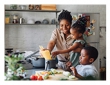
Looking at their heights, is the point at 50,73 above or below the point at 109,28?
below

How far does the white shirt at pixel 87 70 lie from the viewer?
3.17 metres

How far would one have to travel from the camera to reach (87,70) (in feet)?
10.6

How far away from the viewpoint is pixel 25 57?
10.6ft

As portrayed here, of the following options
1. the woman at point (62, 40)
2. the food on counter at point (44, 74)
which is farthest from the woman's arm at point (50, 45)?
the food on counter at point (44, 74)

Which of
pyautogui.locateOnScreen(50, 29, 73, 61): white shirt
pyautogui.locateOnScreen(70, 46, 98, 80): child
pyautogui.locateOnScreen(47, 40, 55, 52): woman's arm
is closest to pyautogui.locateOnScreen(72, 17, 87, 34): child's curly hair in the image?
pyautogui.locateOnScreen(50, 29, 73, 61): white shirt

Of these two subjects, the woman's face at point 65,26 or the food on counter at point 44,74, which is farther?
the woman's face at point 65,26

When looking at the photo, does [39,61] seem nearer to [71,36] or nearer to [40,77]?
[40,77]

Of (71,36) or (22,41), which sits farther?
(22,41)

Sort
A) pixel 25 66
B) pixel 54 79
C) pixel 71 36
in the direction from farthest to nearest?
pixel 71 36 → pixel 25 66 → pixel 54 79

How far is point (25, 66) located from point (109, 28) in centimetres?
133

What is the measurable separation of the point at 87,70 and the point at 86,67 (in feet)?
0.21

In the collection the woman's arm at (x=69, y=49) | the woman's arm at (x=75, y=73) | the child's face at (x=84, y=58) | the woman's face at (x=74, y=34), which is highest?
the woman's face at (x=74, y=34)

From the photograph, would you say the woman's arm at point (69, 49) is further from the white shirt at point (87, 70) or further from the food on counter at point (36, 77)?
the food on counter at point (36, 77)
